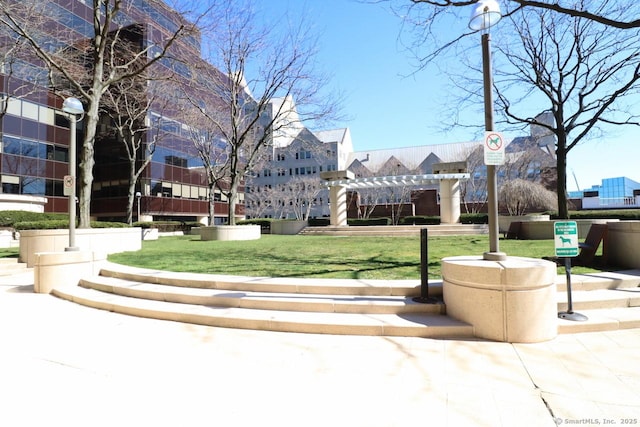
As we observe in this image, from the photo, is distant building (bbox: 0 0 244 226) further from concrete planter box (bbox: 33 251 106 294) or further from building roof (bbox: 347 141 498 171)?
building roof (bbox: 347 141 498 171)

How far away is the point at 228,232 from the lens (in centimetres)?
1853

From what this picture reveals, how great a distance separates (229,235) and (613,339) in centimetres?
1685

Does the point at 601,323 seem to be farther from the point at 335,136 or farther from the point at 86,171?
the point at 335,136

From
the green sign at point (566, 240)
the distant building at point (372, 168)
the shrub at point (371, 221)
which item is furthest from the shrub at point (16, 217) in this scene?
the green sign at point (566, 240)

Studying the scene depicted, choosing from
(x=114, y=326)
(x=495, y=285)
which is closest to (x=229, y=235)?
(x=114, y=326)

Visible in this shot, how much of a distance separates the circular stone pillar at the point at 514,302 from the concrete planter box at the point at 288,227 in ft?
69.3

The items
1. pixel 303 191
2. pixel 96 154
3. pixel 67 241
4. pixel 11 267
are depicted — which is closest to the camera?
pixel 11 267

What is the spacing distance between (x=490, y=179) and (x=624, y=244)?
5140mm

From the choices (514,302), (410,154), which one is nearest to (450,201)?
(514,302)

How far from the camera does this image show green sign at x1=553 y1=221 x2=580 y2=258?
4793 mm

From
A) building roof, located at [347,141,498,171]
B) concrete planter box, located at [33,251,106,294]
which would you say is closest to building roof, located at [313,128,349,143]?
building roof, located at [347,141,498,171]

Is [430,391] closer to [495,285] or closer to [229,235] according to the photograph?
[495,285]

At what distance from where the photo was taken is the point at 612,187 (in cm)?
8131

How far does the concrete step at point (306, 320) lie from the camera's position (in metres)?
4.49
